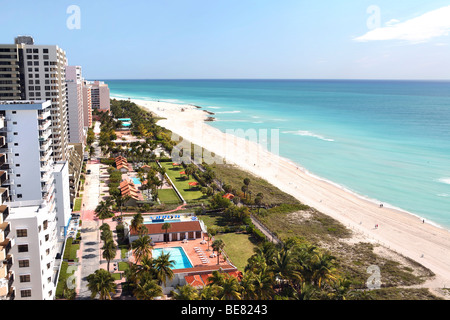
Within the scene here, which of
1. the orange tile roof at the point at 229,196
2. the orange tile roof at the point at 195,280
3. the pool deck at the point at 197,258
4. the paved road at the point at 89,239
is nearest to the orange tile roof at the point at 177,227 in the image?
the pool deck at the point at 197,258

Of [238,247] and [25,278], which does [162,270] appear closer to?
[25,278]

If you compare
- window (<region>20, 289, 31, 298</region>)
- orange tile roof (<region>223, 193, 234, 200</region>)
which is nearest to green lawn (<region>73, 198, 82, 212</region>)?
orange tile roof (<region>223, 193, 234, 200</region>)

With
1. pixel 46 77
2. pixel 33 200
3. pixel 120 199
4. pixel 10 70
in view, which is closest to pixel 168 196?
pixel 120 199

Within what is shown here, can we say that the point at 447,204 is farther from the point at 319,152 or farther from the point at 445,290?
the point at 319,152

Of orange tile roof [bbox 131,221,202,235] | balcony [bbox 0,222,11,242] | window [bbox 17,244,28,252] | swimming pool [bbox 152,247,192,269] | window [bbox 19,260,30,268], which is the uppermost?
balcony [bbox 0,222,11,242]

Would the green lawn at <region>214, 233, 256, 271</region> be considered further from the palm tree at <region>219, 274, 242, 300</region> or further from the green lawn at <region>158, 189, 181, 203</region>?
the green lawn at <region>158, 189, 181, 203</region>
